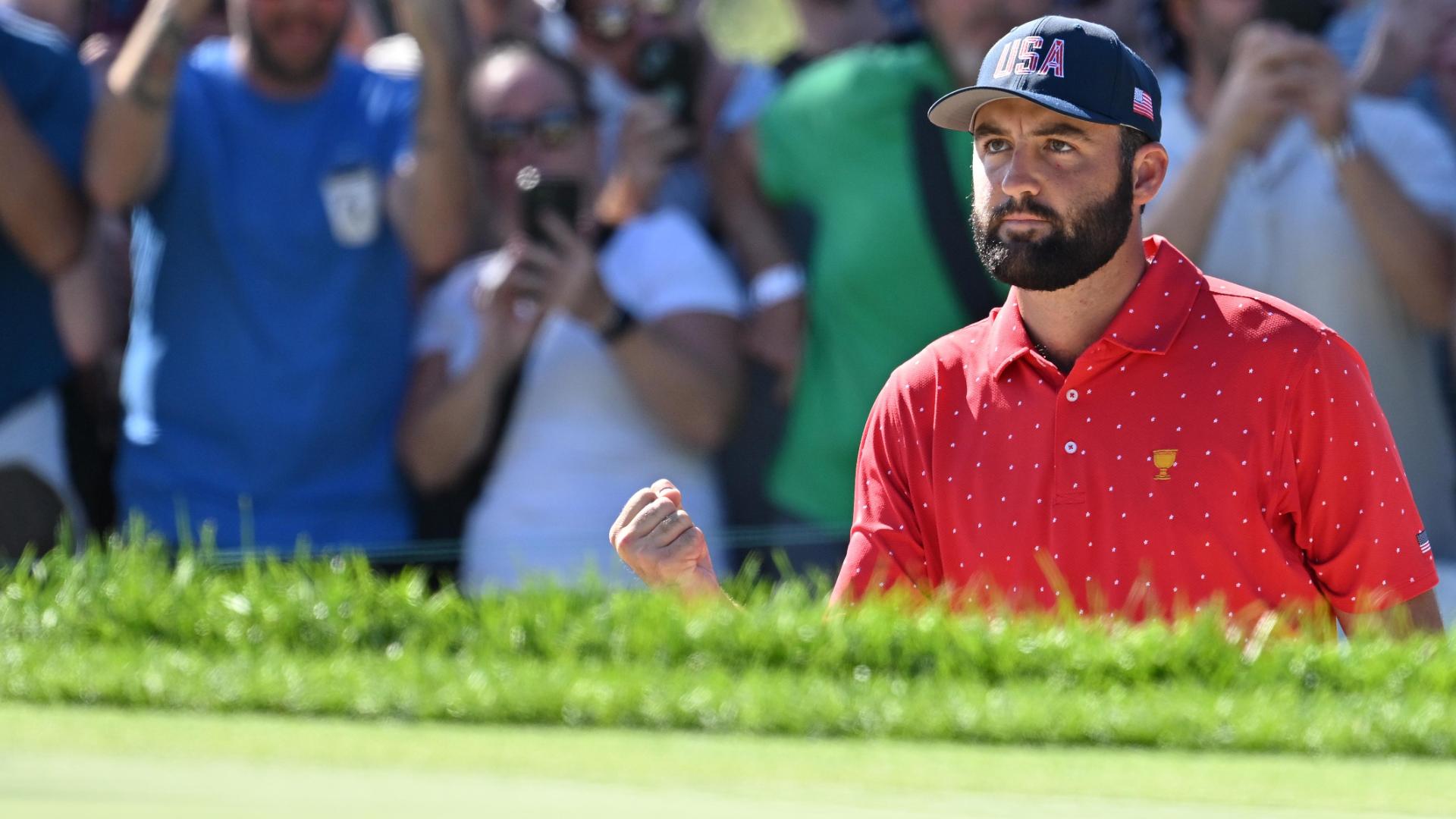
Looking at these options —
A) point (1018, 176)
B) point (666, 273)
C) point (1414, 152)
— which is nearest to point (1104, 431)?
point (1018, 176)

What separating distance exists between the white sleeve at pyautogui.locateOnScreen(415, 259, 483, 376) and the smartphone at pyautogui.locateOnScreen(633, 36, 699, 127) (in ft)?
2.47

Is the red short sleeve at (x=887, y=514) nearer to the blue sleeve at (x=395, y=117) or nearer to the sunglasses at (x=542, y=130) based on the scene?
the sunglasses at (x=542, y=130)

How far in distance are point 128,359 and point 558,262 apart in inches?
55.7

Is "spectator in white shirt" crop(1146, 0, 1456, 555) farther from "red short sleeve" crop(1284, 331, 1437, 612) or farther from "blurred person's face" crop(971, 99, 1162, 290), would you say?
"red short sleeve" crop(1284, 331, 1437, 612)

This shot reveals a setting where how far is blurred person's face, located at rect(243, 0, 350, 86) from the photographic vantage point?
579 cm

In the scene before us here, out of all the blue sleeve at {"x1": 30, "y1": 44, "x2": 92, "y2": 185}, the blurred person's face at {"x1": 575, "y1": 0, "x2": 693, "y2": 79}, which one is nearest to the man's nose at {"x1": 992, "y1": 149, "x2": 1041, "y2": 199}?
the blurred person's face at {"x1": 575, "y1": 0, "x2": 693, "y2": 79}

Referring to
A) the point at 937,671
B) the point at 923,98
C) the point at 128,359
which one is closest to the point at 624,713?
the point at 937,671

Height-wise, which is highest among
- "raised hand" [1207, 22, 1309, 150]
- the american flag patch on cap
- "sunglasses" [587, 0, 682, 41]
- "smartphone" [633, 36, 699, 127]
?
the american flag patch on cap

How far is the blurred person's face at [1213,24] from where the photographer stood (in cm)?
532

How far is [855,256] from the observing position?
5.65m

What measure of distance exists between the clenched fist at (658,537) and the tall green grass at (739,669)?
103 millimetres

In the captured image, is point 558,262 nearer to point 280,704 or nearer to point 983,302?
point 983,302

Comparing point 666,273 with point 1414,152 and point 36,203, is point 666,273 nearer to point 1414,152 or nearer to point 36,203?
point 36,203

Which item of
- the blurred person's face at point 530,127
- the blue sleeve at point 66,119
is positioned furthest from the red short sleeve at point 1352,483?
the blue sleeve at point 66,119
